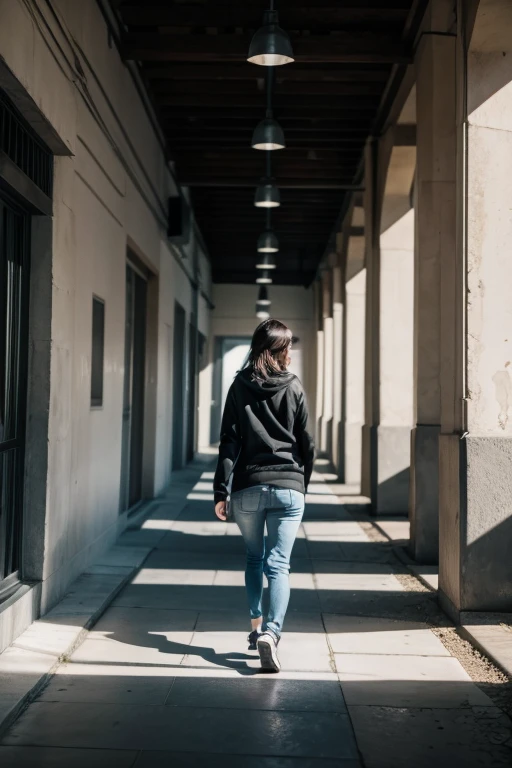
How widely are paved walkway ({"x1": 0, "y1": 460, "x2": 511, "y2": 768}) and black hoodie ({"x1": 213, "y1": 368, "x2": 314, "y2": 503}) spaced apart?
92 centimetres

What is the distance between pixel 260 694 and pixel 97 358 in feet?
13.0

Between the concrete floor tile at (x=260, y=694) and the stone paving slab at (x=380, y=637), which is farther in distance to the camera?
the stone paving slab at (x=380, y=637)

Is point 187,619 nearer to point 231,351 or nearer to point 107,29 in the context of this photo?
point 107,29

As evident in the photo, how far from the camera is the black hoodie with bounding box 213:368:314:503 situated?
4.73 metres

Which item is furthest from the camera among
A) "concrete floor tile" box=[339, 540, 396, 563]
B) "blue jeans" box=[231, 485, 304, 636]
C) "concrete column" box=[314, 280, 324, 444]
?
"concrete column" box=[314, 280, 324, 444]

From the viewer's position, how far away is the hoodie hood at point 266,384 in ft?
15.7

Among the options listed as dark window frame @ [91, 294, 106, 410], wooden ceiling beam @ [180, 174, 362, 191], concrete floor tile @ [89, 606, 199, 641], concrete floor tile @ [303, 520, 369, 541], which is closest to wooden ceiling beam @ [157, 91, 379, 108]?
wooden ceiling beam @ [180, 174, 362, 191]

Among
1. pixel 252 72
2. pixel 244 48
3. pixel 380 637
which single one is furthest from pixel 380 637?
pixel 252 72

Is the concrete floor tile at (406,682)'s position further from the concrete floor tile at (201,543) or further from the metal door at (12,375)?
the concrete floor tile at (201,543)

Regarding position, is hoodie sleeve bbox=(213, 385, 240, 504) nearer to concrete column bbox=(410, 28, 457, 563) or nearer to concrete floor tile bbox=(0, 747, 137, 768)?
concrete floor tile bbox=(0, 747, 137, 768)

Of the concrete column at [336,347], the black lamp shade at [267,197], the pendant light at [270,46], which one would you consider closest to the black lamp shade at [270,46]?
the pendant light at [270,46]

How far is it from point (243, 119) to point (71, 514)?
6.61 metres

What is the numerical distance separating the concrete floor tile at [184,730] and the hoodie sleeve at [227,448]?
1.15 m

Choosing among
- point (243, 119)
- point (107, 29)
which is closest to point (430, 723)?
point (107, 29)
